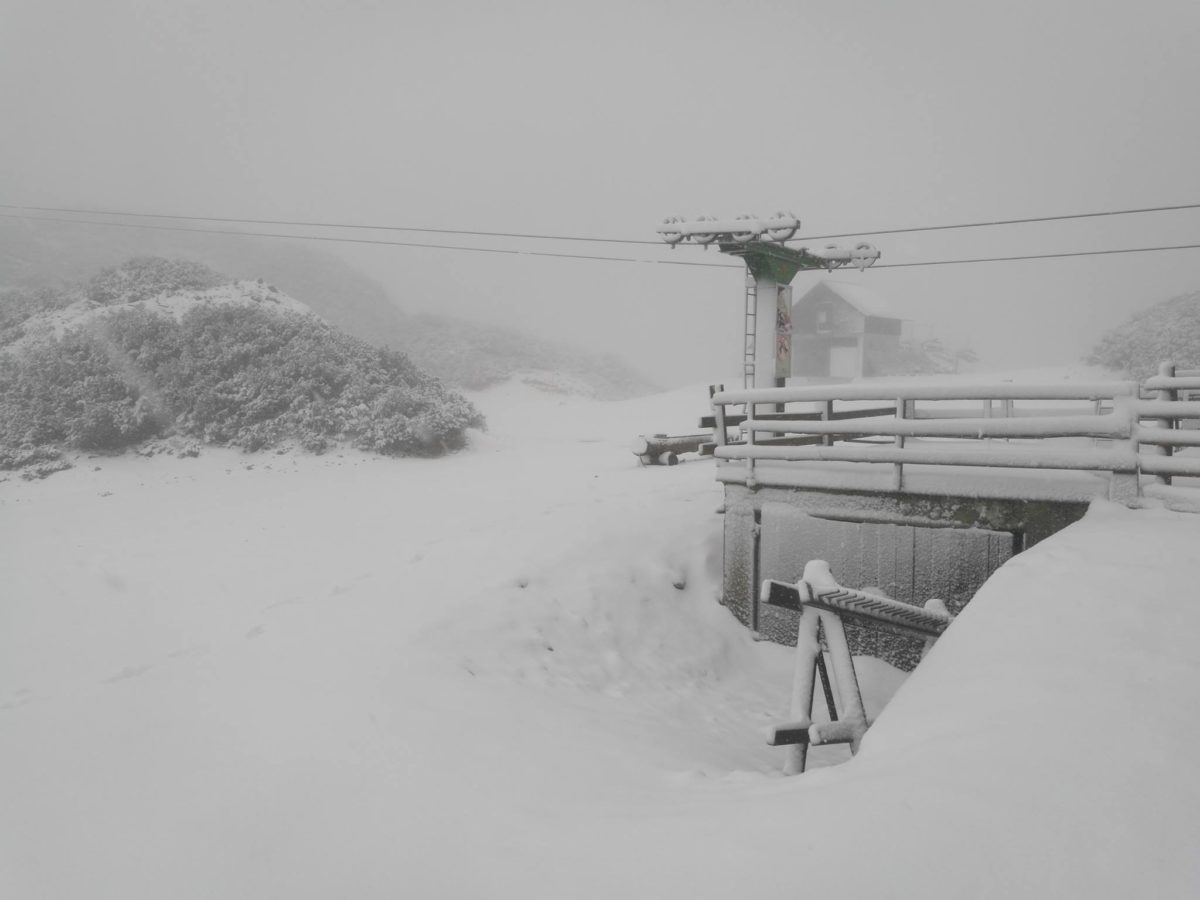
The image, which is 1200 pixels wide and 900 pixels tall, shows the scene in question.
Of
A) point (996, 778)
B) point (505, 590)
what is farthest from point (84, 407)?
point (996, 778)

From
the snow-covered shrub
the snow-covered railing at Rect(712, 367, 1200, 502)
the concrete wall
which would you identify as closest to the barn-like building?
the snow-covered shrub

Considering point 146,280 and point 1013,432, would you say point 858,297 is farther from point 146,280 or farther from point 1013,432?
point 1013,432

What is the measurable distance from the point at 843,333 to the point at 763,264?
26480mm

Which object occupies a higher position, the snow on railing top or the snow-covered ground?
the snow on railing top

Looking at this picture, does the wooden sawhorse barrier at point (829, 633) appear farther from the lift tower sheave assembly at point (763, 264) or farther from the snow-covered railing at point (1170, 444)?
the lift tower sheave assembly at point (763, 264)

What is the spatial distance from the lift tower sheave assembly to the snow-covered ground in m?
6.33

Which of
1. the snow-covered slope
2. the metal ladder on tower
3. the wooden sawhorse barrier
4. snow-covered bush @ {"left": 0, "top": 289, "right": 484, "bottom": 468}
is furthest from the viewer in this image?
the snow-covered slope

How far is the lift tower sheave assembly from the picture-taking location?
13.4 m

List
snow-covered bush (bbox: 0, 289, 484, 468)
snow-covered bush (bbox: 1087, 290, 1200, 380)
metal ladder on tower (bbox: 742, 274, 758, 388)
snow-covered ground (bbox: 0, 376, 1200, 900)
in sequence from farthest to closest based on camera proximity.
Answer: snow-covered bush (bbox: 1087, 290, 1200, 380) < snow-covered bush (bbox: 0, 289, 484, 468) < metal ladder on tower (bbox: 742, 274, 758, 388) < snow-covered ground (bbox: 0, 376, 1200, 900)

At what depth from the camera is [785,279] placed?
14883 mm

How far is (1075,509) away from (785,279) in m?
9.78

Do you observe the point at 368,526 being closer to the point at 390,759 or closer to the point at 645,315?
the point at 390,759

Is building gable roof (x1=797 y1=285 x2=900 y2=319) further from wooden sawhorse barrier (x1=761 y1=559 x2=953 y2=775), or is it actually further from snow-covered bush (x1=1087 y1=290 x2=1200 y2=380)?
wooden sawhorse barrier (x1=761 y1=559 x2=953 y2=775)

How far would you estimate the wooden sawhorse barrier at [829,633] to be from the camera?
4758mm
